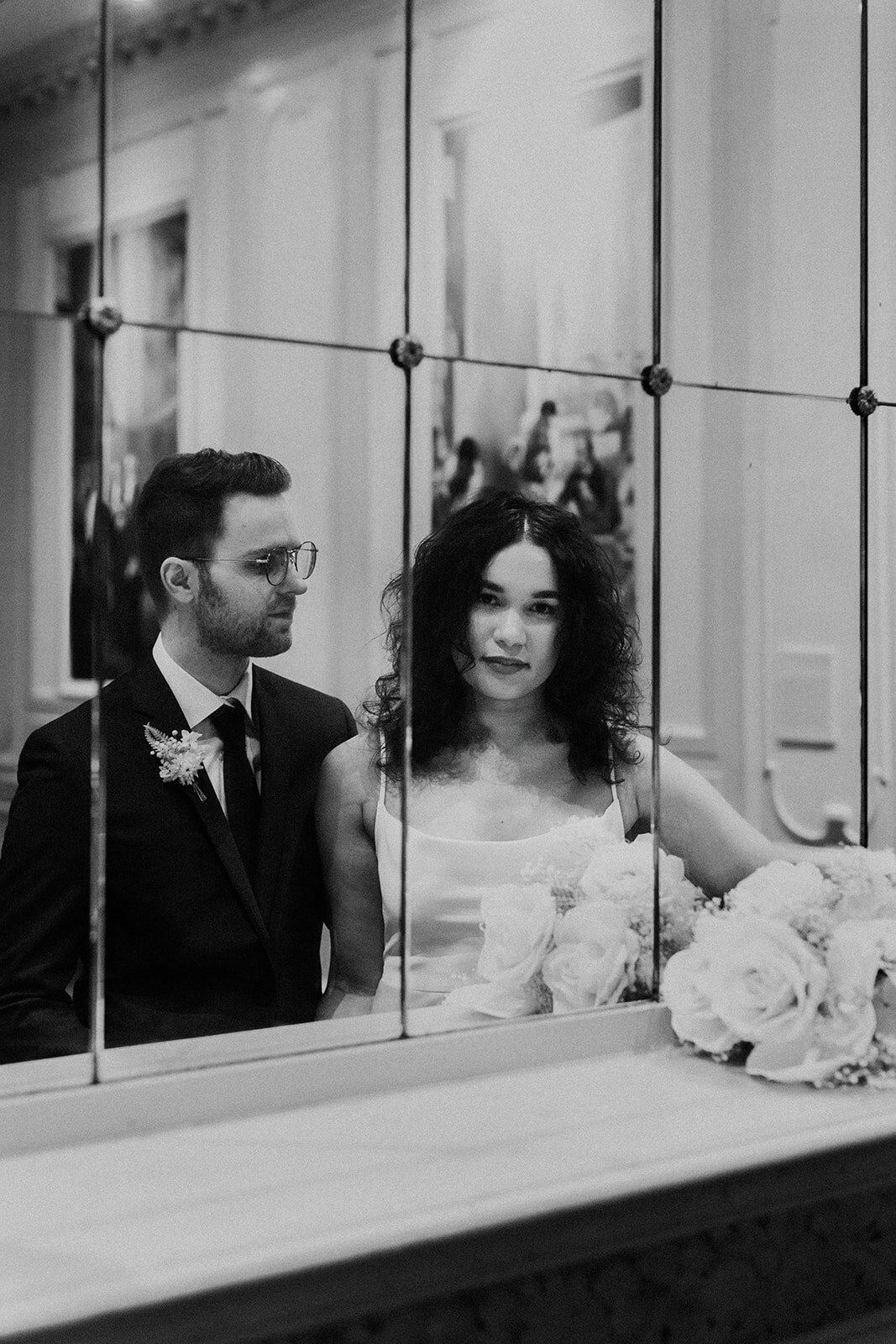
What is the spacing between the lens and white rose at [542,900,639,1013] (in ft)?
4.19

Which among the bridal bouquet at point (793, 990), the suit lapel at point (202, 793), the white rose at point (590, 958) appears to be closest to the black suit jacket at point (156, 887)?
the suit lapel at point (202, 793)

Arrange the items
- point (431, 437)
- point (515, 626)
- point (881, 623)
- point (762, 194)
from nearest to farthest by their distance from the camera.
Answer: point (431, 437) < point (515, 626) < point (762, 194) < point (881, 623)

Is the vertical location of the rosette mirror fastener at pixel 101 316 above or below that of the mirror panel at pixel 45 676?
above

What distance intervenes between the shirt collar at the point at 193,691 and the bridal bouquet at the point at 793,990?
1.44 ft

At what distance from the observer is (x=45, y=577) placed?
3.24 ft

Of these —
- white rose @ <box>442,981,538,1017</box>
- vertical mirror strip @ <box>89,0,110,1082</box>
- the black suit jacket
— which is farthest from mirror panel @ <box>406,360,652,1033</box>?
vertical mirror strip @ <box>89,0,110,1082</box>

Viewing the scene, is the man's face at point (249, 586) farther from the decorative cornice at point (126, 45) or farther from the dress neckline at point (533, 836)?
the decorative cornice at point (126, 45)

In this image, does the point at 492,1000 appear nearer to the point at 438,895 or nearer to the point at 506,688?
the point at 438,895

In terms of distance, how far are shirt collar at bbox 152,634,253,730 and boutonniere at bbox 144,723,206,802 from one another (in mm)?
13

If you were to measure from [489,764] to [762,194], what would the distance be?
24.6 inches

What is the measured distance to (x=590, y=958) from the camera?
4.23 feet

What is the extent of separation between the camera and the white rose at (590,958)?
1277 millimetres

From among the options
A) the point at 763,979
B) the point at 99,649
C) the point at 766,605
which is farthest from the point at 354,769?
the point at 766,605

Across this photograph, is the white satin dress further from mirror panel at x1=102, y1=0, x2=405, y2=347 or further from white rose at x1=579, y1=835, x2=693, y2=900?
mirror panel at x1=102, y1=0, x2=405, y2=347
